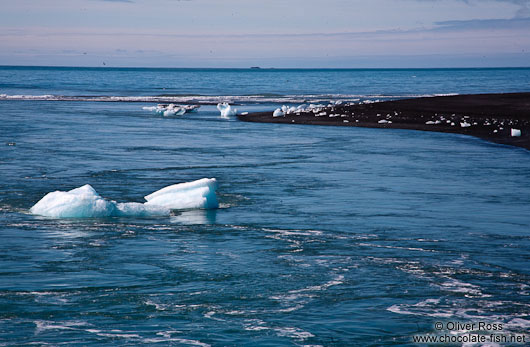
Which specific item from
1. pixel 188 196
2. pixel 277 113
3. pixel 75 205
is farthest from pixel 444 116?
pixel 75 205

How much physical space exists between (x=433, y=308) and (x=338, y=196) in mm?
6549

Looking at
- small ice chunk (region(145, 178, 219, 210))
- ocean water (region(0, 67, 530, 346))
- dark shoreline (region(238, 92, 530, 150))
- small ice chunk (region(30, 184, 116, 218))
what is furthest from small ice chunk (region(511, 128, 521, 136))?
small ice chunk (region(30, 184, 116, 218))

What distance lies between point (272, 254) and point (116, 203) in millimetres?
3735

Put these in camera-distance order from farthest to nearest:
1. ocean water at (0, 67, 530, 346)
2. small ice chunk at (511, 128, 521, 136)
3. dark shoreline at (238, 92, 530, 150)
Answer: dark shoreline at (238, 92, 530, 150), small ice chunk at (511, 128, 521, 136), ocean water at (0, 67, 530, 346)

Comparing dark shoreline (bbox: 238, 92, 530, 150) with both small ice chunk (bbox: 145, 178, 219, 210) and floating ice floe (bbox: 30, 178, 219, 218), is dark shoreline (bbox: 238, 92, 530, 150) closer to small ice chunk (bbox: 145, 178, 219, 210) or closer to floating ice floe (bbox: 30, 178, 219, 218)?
small ice chunk (bbox: 145, 178, 219, 210)

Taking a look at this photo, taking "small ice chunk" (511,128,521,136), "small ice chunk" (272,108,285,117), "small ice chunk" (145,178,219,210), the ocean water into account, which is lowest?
the ocean water

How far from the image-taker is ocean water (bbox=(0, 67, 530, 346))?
24.6ft

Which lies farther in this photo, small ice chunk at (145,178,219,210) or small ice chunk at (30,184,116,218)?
small ice chunk at (145,178,219,210)

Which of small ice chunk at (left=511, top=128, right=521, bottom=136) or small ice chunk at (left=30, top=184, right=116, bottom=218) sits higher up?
small ice chunk at (left=511, top=128, right=521, bottom=136)

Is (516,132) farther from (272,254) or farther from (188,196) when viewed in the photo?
(272,254)

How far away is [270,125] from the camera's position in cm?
3312

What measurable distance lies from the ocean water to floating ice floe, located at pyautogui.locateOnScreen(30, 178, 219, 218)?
9.7 inches

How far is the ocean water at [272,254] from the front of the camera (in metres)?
7.50

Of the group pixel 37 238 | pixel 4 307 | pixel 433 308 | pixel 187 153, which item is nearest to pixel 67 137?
pixel 187 153
